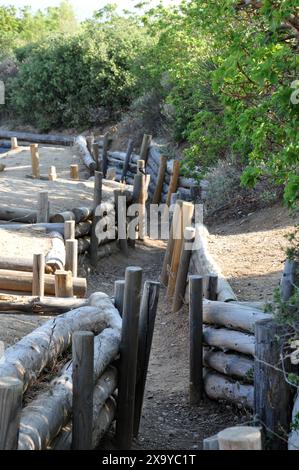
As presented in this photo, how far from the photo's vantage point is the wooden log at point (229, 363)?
8.67 m

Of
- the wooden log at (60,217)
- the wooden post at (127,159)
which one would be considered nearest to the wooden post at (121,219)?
the wooden log at (60,217)

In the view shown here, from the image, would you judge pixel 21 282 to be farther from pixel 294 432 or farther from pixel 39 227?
pixel 294 432

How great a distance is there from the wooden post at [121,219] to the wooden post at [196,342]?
8.87 metres

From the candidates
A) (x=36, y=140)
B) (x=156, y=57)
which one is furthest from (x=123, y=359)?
(x=36, y=140)

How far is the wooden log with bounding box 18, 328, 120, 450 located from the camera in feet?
18.1

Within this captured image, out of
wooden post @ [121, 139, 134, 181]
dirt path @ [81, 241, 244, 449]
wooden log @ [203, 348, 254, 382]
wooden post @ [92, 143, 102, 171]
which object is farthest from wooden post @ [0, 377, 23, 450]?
wooden post @ [92, 143, 102, 171]

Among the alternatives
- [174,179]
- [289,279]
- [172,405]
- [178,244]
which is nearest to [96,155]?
[174,179]

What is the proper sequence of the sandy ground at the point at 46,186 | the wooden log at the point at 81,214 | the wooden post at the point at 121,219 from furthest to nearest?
the sandy ground at the point at 46,186 < the wooden post at the point at 121,219 < the wooden log at the point at 81,214

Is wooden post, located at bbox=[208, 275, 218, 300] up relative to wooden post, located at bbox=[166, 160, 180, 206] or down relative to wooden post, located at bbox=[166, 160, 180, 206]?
up

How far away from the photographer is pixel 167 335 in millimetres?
12281

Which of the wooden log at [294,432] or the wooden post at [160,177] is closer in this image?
the wooden log at [294,432]

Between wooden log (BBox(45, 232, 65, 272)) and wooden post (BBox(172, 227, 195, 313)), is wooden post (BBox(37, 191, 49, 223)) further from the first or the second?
wooden post (BBox(172, 227, 195, 313))

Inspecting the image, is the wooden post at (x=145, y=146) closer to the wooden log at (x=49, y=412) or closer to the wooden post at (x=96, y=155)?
the wooden post at (x=96, y=155)

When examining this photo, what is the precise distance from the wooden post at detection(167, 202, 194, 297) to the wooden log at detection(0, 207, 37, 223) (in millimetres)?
4194
